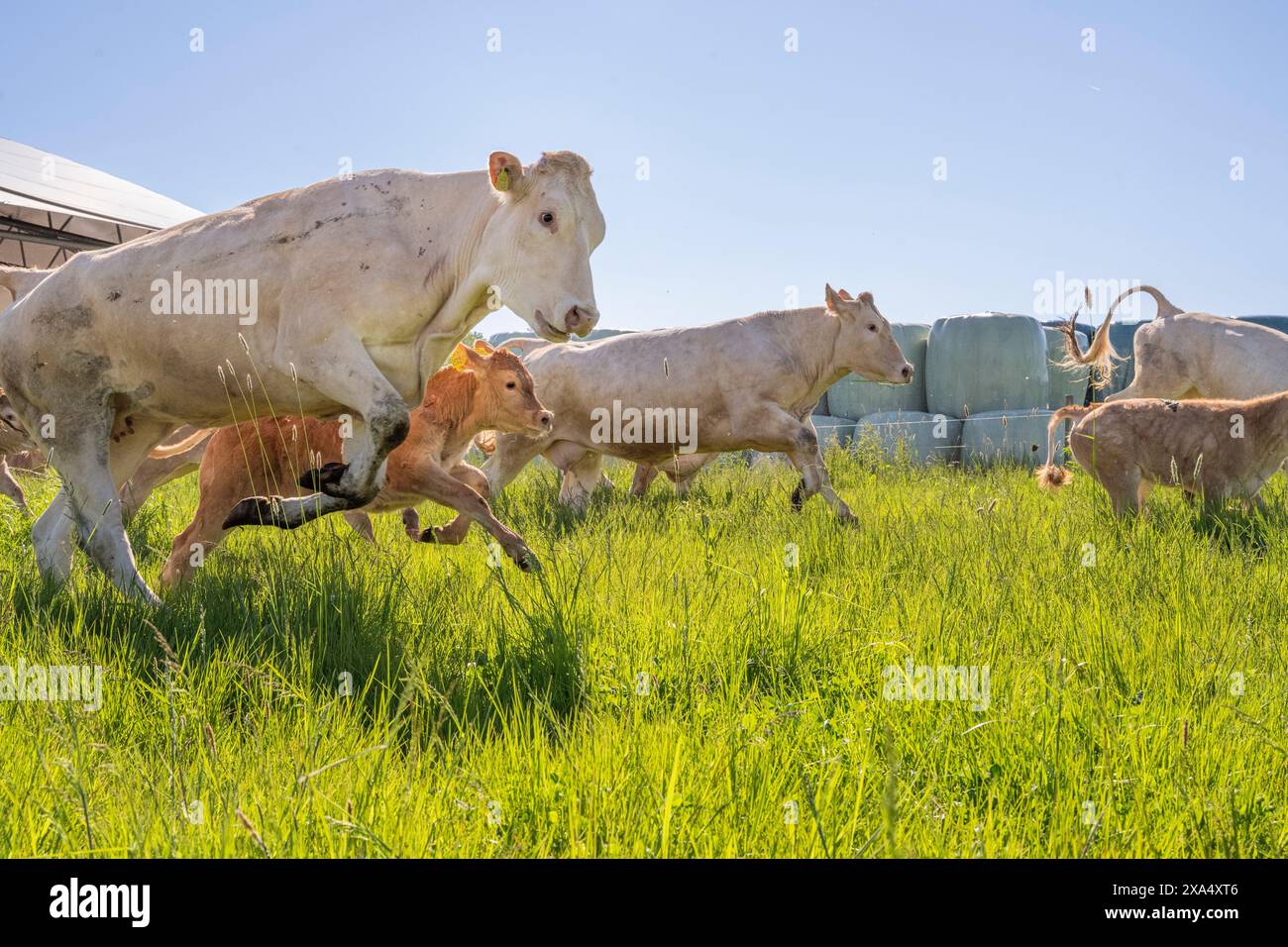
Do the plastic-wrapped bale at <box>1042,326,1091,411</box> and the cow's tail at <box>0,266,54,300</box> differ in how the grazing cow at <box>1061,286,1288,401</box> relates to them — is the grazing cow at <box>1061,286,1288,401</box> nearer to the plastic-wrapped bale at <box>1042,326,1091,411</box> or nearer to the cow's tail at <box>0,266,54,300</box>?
the plastic-wrapped bale at <box>1042,326,1091,411</box>

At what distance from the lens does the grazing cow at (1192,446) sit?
20.3 ft

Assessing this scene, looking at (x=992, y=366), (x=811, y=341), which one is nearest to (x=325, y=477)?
(x=811, y=341)

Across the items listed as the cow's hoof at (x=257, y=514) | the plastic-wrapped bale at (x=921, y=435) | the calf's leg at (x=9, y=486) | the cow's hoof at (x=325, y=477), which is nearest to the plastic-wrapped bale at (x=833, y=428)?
the plastic-wrapped bale at (x=921, y=435)

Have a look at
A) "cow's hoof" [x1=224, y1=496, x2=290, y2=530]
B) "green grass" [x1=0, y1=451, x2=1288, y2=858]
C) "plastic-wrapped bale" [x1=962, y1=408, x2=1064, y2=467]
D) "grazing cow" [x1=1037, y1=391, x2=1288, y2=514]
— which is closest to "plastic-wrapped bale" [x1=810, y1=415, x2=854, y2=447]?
"plastic-wrapped bale" [x1=962, y1=408, x2=1064, y2=467]

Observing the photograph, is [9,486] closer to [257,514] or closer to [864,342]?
[257,514]

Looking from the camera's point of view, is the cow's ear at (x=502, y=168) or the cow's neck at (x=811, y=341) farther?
the cow's neck at (x=811, y=341)

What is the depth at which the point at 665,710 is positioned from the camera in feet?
8.89

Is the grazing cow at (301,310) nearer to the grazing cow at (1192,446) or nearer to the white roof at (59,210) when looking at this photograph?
the grazing cow at (1192,446)

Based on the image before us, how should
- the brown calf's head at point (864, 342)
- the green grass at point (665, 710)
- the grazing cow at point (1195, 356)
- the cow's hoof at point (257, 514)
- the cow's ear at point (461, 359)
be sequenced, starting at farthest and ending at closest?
the grazing cow at point (1195, 356), the brown calf's head at point (864, 342), the cow's ear at point (461, 359), the cow's hoof at point (257, 514), the green grass at point (665, 710)

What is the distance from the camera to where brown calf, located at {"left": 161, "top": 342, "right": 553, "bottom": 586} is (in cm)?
488

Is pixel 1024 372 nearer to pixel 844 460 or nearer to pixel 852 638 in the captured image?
pixel 844 460

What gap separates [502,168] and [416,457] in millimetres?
1752

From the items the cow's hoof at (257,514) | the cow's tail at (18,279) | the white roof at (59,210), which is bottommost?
the cow's hoof at (257,514)

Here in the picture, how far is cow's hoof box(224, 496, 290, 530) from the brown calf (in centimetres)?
1
